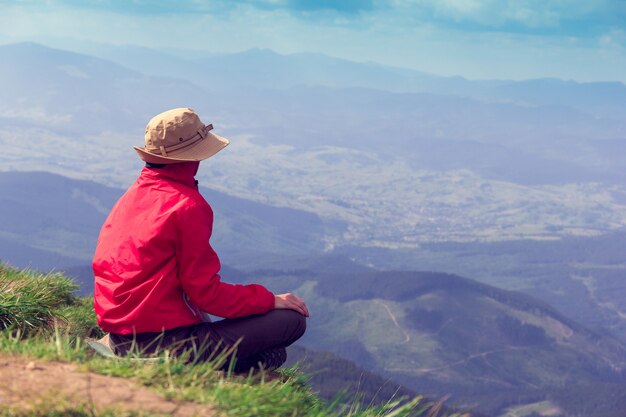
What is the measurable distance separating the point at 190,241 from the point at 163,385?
2221mm

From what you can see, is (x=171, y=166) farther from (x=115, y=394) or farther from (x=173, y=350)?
(x=115, y=394)

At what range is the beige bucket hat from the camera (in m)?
9.98

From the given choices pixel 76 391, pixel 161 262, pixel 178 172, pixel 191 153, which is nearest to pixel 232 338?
pixel 161 262

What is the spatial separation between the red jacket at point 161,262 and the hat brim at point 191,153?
0.12m

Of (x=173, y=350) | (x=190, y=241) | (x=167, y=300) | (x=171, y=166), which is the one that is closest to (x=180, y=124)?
(x=171, y=166)

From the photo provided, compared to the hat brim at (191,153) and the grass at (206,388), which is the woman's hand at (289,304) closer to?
the grass at (206,388)

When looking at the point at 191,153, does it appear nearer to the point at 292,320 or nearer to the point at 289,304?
the point at 289,304

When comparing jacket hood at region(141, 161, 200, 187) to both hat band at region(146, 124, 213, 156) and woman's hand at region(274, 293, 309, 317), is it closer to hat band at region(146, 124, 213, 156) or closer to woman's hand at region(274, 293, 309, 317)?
hat band at region(146, 124, 213, 156)

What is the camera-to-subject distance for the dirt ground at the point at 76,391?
22.1 ft

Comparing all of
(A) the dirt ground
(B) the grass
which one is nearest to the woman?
(B) the grass

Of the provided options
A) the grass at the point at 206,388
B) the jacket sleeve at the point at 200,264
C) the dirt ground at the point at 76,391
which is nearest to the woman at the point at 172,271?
the jacket sleeve at the point at 200,264

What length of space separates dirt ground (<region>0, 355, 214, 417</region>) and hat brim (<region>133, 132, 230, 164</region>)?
3.16 m

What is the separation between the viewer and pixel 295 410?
746 centimetres

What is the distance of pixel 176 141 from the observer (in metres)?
10.1
